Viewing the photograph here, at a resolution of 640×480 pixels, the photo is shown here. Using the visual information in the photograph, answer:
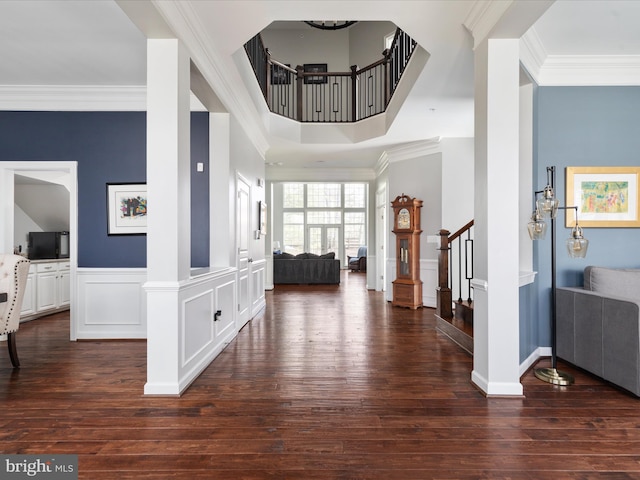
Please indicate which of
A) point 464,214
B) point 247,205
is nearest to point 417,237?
point 464,214

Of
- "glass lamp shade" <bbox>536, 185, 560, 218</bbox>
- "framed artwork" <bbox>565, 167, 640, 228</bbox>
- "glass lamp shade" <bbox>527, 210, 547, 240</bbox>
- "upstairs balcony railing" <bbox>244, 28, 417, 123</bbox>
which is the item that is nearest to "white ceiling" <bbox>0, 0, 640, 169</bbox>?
"framed artwork" <bbox>565, 167, 640, 228</bbox>

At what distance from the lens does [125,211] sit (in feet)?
14.6

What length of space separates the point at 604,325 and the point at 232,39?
389 cm

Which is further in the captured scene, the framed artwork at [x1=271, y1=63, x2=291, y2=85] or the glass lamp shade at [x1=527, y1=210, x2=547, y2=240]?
the framed artwork at [x1=271, y1=63, x2=291, y2=85]

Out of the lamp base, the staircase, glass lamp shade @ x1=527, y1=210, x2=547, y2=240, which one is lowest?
the lamp base

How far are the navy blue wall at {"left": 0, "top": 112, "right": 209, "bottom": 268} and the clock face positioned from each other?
13.8ft

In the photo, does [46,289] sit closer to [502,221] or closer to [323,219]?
[502,221]

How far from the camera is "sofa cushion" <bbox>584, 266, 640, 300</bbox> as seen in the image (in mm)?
3230

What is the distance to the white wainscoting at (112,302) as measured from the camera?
14.5ft

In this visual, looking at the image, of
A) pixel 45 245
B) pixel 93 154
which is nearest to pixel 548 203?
pixel 93 154

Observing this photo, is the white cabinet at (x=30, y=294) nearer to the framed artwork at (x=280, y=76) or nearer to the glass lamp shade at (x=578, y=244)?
the framed artwork at (x=280, y=76)

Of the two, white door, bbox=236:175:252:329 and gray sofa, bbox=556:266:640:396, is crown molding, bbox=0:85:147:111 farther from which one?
gray sofa, bbox=556:266:640:396

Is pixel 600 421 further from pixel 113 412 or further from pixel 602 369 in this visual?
pixel 113 412

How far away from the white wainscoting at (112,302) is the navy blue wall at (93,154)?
131 millimetres
